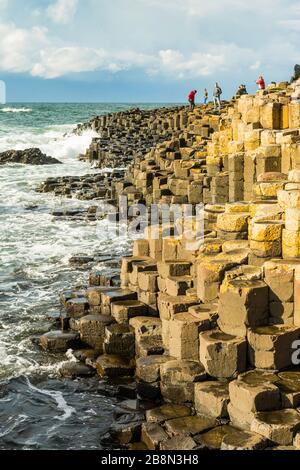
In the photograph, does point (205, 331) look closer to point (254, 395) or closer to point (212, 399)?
point (212, 399)

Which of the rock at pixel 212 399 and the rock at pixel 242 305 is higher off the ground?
the rock at pixel 242 305

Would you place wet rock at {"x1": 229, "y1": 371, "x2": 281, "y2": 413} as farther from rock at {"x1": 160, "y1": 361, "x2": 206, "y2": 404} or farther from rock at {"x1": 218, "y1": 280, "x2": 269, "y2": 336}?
rock at {"x1": 218, "y1": 280, "x2": 269, "y2": 336}

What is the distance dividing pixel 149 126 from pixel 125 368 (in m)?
38.9

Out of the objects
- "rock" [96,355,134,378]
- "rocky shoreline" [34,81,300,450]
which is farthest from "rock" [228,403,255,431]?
"rock" [96,355,134,378]

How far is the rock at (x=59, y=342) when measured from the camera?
11867 millimetres

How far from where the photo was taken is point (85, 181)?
1271 inches

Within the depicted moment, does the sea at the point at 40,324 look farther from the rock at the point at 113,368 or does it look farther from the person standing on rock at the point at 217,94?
the person standing on rock at the point at 217,94

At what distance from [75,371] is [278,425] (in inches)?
155

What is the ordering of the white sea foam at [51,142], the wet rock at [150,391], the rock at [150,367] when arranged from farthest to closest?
the white sea foam at [51,142] → the rock at [150,367] → the wet rock at [150,391]

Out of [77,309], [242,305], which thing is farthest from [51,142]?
[242,305]

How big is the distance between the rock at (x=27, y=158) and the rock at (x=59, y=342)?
31.7m

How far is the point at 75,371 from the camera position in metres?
10.9

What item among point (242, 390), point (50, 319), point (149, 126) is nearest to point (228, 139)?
point (50, 319)

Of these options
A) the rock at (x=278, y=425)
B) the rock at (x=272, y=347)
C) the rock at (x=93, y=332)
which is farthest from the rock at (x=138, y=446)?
the rock at (x=93, y=332)
